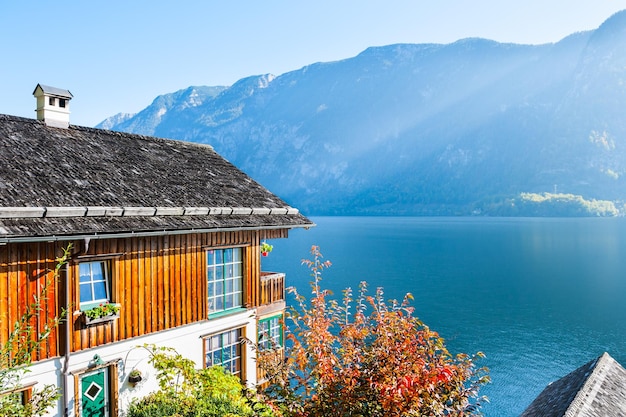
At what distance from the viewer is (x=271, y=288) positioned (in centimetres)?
1770

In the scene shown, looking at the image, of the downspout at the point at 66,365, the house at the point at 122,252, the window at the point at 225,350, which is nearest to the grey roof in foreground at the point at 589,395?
the house at the point at 122,252

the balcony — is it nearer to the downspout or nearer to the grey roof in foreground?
the downspout

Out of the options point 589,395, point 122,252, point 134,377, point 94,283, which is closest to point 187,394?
point 134,377

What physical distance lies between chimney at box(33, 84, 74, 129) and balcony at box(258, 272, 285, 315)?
8192 mm

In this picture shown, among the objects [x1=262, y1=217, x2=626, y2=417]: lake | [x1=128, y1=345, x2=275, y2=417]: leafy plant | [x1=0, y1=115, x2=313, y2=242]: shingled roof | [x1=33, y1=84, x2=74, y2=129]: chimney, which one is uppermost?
[x1=33, y1=84, x2=74, y2=129]: chimney

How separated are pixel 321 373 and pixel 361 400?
702mm

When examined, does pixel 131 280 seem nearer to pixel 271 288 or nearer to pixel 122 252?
pixel 122 252

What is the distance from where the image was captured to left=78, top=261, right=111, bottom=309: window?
12070mm

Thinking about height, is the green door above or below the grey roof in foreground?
above

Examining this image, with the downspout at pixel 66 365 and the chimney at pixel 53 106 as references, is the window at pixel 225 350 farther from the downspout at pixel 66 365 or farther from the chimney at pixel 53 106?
the chimney at pixel 53 106

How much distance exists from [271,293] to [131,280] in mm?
5857

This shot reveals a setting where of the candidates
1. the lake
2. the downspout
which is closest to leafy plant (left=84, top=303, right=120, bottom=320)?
the downspout

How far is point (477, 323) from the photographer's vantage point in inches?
1754

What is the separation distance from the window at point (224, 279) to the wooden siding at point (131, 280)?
25 centimetres
